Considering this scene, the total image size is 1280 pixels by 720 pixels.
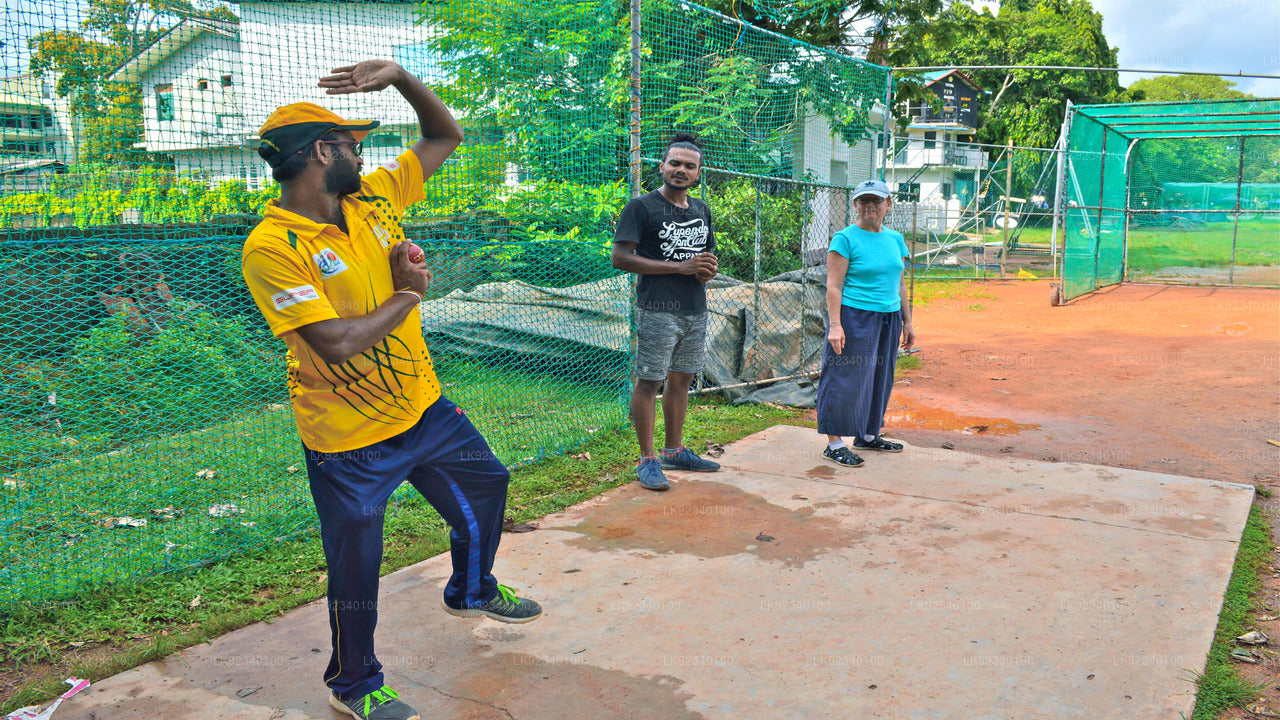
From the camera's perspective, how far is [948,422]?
7.07m

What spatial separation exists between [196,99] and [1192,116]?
15936 mm

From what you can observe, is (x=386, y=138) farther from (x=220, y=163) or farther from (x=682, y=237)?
(x=682, y=237)

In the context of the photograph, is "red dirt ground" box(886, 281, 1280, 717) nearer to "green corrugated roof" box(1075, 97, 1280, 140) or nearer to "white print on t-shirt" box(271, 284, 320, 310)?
"white print on t-shirt" box(271, 284, 320, 310)

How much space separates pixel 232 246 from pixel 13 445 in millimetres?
1746

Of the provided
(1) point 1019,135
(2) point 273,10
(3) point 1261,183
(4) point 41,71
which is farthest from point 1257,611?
(1) point 1019,135

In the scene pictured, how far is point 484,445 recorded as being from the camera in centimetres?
295

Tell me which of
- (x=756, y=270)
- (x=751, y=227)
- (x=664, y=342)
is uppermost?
(x=751, y=227)

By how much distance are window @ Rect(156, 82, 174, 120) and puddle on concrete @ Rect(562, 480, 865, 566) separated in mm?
2703

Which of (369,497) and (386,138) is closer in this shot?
(369,497)

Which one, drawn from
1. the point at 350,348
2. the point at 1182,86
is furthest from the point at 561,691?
the point at 1182,86

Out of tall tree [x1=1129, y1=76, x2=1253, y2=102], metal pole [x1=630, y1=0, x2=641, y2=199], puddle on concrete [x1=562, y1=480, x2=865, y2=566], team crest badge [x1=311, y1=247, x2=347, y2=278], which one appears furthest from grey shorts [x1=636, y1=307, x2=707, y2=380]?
tall tree [x1=1129, y1=76, x2=1253, y2=102]

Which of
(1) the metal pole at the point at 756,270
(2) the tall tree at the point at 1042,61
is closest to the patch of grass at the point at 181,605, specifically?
(1) the metal pole at the point at 756,270

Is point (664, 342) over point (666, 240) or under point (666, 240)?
under

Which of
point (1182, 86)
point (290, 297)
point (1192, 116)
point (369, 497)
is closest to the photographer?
point (290, 297)
